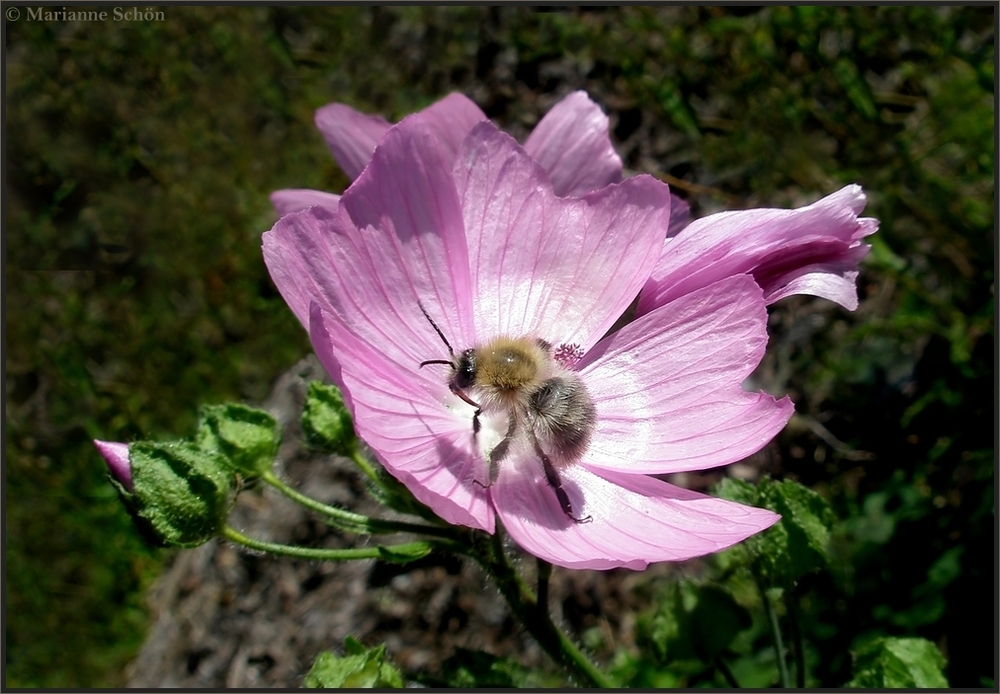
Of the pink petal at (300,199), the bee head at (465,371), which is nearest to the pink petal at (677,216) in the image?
the bee head at (465,371)

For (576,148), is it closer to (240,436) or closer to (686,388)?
(686,388)

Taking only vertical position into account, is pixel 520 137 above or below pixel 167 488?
below

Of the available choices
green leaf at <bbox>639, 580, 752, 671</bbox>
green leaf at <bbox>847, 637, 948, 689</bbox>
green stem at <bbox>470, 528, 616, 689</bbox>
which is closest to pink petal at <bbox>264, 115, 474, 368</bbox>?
green stem at <bbox>470, 528, 616, 689</bbox>

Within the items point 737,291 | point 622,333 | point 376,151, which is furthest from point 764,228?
point 376,151

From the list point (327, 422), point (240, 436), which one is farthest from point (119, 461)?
point (327, 422)

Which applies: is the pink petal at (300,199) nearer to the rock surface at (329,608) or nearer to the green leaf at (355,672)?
the green leaf at (355,672)

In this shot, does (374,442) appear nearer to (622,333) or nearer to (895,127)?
(622,333)

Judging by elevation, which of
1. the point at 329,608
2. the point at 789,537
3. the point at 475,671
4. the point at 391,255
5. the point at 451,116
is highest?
the point at 451,116
